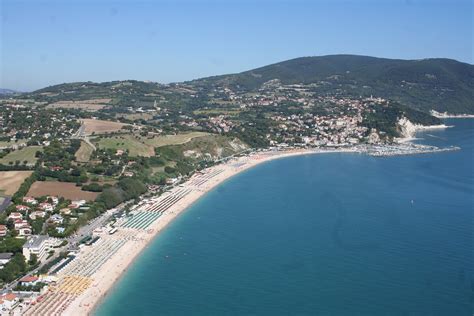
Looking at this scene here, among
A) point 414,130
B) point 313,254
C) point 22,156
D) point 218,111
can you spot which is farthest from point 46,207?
point 414,130

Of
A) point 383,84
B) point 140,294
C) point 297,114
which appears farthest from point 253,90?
point 140,294

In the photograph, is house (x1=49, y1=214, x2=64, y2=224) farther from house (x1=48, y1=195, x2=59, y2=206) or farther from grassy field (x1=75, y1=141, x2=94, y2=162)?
grassy field (x1=75, y1=141, x2=94, y2=162)

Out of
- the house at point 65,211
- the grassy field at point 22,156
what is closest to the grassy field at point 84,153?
the grassy field at point 22,156

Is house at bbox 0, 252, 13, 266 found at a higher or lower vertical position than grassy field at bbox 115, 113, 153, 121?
lower

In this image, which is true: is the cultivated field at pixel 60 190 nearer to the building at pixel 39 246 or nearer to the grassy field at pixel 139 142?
the building at pixel 39 246

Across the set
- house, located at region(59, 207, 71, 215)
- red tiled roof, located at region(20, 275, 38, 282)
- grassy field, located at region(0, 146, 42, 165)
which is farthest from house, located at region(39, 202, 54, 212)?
grassy field, located at region(0, 146, 42, 165)

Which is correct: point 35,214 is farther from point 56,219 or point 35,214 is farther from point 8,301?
point 8,301
